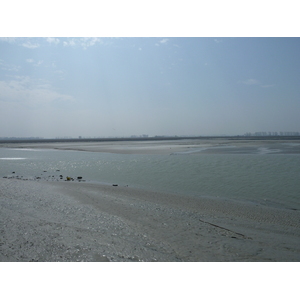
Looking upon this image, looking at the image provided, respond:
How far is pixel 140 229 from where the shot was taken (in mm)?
7973

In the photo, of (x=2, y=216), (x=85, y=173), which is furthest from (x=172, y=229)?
(x=85, y=173)

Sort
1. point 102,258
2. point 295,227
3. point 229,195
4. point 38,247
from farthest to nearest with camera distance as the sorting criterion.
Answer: point 229,195 < point 295,227 < point 38,247 < point 102,258

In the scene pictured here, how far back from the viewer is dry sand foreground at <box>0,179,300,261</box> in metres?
6.21

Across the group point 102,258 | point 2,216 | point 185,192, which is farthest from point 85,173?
point 102,258

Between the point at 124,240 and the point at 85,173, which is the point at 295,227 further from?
the point at 85,173

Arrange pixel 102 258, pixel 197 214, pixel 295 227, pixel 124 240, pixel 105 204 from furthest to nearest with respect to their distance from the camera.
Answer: pixel 105 204 < pixel 197 214 < pixel 295 227 < pixel 124 240 < pixel 102 258

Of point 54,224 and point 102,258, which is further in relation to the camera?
point 54,224

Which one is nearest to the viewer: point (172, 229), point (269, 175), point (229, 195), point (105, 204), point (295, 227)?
point (172, 229)

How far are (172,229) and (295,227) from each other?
4.21 m

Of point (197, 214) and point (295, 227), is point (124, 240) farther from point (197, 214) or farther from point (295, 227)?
point (295, 227)

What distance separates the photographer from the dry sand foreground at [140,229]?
6211mm

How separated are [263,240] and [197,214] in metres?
2.94

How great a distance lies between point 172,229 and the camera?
8.04 meters

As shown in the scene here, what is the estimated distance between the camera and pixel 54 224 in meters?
8.16
